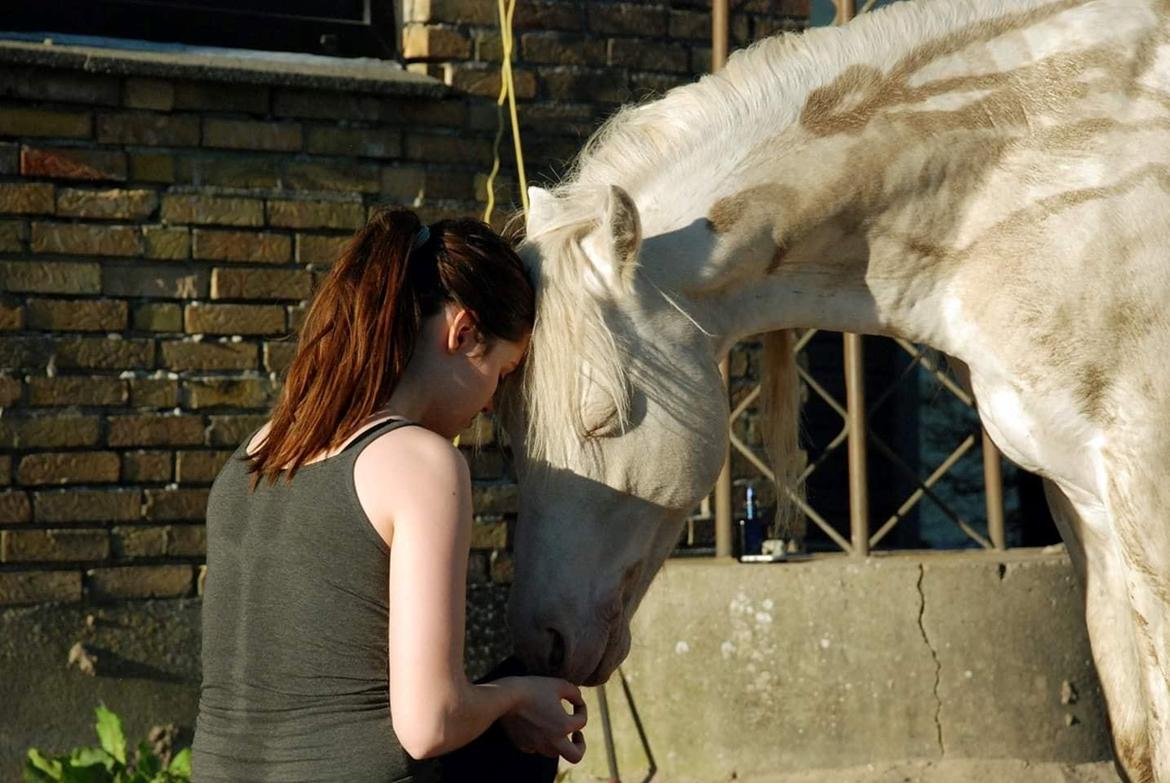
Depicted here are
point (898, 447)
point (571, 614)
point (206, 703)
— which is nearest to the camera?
point (206, 703)

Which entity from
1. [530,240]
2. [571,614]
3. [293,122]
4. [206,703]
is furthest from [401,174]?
[206,703]

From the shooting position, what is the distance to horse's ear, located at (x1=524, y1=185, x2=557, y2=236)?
9.78 feet

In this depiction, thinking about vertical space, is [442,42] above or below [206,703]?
above

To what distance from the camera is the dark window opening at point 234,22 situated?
4.71 m

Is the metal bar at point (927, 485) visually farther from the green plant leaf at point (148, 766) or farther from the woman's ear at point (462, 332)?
the woman's ear at point (462, 332)

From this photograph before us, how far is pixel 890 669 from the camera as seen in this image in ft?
14.5

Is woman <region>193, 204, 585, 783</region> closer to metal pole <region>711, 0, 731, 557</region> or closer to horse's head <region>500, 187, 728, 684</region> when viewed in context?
horse's head <region>500, 187, 728, 684</region>

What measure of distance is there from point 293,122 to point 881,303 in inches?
93.7

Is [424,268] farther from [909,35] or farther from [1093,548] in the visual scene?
[1093,548]

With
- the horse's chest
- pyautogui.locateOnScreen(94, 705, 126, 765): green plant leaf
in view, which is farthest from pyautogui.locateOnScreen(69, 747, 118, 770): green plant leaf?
the horse's chest

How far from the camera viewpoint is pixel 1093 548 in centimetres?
322

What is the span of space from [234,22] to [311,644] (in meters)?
3.12

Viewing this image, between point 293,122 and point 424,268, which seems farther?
point 293,122

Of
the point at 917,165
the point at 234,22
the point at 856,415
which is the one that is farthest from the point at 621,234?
the point at 234,22
